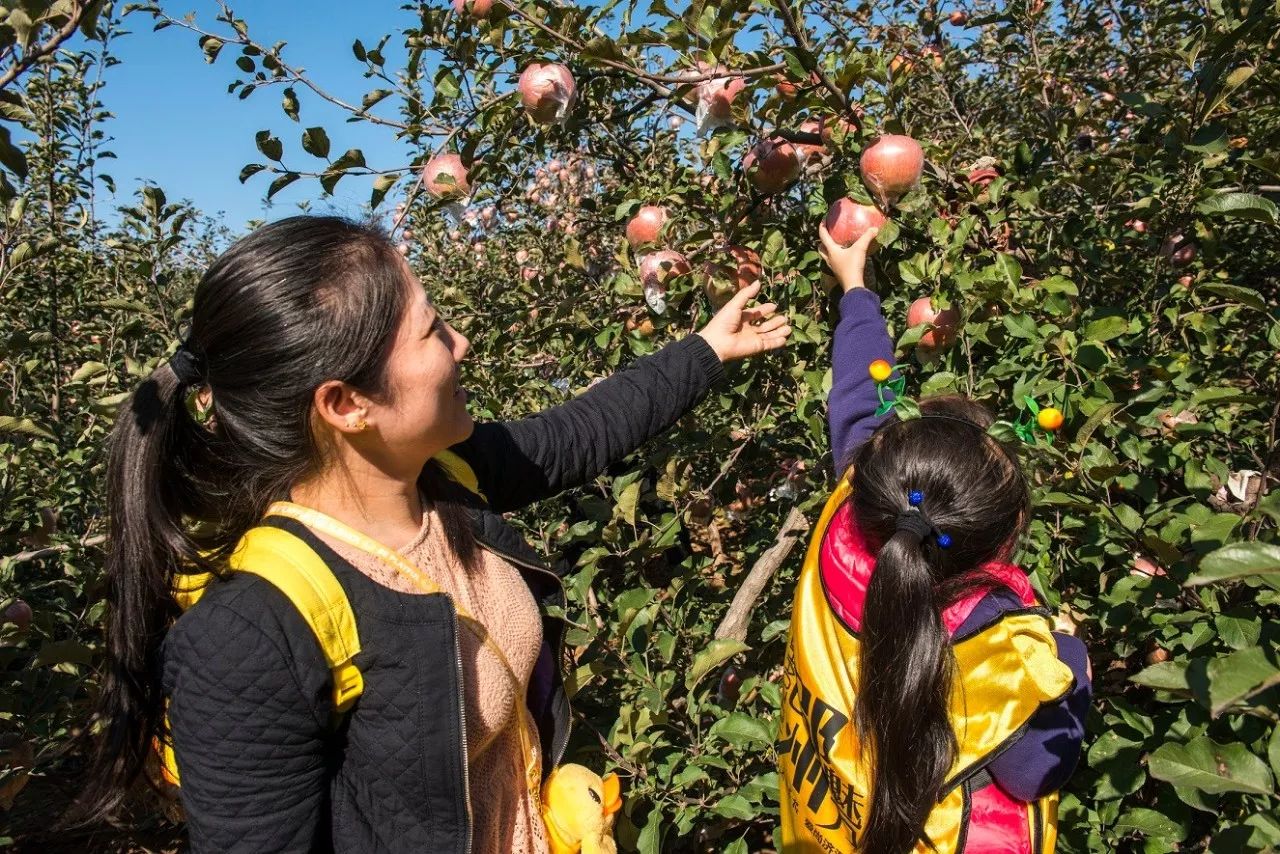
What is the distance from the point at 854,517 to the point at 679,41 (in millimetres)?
834

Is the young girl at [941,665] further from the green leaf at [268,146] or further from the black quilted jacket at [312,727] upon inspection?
the green leaf at [268,146]

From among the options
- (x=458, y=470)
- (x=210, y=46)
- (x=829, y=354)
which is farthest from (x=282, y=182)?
(x=829, y=354)

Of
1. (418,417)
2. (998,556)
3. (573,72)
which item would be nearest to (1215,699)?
(998,556)

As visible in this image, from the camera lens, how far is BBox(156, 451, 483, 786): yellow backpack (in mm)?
915

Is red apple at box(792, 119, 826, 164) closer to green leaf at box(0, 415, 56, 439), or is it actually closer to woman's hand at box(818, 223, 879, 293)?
woman's hand at box(818, 223, 879, 293)

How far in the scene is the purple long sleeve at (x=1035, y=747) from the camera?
1.02 m

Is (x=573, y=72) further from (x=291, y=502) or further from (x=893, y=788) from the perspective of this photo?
(x=893, y=788)

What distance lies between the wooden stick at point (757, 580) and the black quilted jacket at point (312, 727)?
73 centimetres

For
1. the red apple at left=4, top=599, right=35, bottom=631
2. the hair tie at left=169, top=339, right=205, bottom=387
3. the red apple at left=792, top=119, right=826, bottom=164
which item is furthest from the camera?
the red apple at left=4, top=599, right=35, bottom=631

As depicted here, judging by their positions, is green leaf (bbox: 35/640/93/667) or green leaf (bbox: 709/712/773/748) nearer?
green leaf (bbox: 709/712/773/748)

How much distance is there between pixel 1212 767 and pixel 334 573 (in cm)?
92

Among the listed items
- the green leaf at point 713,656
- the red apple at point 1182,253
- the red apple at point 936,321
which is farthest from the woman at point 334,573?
the red apple at point 1182,253

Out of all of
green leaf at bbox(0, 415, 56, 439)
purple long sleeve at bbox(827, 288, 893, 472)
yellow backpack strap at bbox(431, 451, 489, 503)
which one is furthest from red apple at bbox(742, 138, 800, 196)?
green leaf at bbox(0, 415, 56, 439)

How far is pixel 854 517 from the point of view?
3.84 ft
